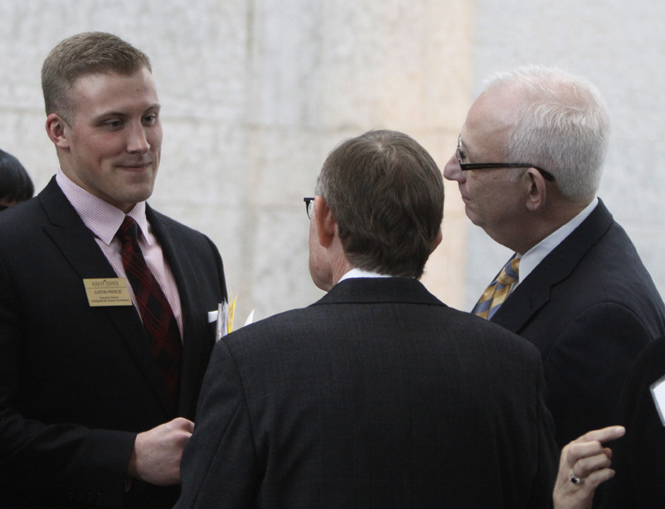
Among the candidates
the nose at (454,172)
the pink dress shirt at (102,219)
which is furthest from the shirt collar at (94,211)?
the nose at (454,172)

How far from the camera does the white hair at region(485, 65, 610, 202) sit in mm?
2096

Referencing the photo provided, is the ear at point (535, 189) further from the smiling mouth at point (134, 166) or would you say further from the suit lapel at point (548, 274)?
the smiling mouth at point (134, 166)

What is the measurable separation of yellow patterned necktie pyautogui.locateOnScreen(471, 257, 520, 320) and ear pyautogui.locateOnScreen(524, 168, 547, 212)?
0.23m

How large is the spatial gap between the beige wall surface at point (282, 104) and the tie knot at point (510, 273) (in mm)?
2311

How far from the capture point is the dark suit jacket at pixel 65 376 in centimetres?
195

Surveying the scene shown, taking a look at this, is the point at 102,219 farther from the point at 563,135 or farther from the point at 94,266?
the point at 563,135

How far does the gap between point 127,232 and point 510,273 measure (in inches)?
43.4

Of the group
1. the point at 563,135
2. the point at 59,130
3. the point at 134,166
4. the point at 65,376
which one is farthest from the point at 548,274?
the point at 59,130

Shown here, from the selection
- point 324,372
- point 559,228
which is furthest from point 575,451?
point 559,228

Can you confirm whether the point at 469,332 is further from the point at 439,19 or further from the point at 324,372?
the point at 439,19

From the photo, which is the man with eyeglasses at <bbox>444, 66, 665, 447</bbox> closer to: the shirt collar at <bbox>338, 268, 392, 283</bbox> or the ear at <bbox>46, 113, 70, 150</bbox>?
the shirt collar at <bbox>338, 268, 392, 283</bbox>

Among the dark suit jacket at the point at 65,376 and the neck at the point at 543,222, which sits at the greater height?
the neck at the point at 543,222

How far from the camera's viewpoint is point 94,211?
2197 millimetres

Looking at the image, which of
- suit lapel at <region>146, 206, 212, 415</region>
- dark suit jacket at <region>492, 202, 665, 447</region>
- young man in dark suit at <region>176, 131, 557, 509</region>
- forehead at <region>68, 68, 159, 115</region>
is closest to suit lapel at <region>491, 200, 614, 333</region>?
dark suit jacket at <region>492, 202, 665, 447</region>
